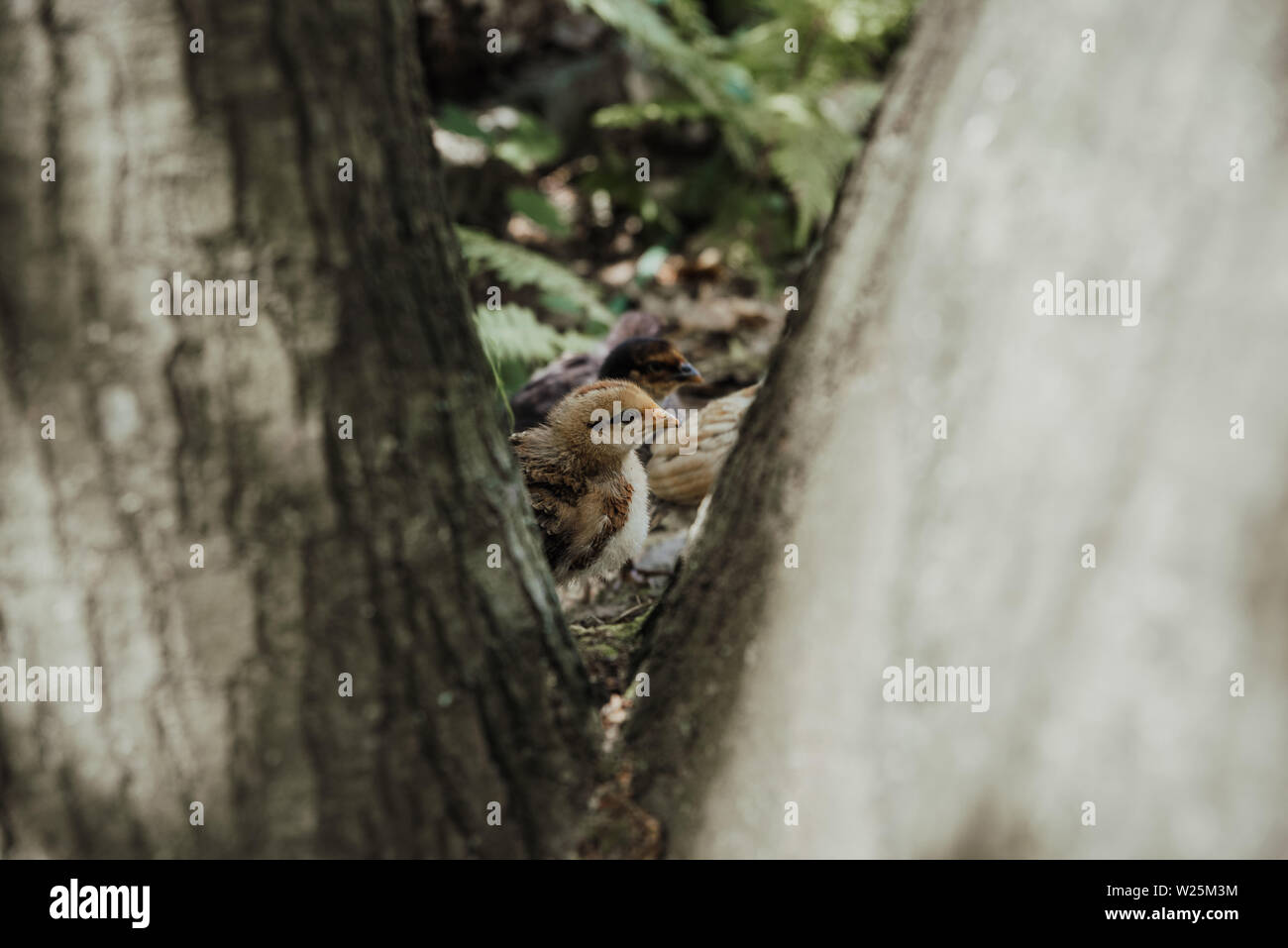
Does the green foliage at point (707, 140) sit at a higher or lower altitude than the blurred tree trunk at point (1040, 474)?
lower

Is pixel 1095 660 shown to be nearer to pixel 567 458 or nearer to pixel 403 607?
pixel 403 607

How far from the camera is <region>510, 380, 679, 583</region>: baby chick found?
405 cm

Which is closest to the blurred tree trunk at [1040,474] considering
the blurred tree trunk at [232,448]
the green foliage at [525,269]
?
the blurred tree trunk at [232,448]

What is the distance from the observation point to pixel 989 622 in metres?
1.56

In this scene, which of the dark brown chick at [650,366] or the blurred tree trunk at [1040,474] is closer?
the blurred tree trunk at [1040,474]

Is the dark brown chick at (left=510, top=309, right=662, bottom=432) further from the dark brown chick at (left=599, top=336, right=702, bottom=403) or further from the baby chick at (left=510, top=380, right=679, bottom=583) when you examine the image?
the baby chick at (left=510, top=380, right=679, bottom=583)

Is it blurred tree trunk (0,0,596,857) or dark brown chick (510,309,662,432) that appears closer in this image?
blurred tree trunk (0,0,596,857)

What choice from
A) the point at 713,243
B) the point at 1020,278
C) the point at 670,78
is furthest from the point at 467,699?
the point at 670,78

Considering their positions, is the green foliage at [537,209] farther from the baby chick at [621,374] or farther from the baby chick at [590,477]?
the baby chick at [590,477]

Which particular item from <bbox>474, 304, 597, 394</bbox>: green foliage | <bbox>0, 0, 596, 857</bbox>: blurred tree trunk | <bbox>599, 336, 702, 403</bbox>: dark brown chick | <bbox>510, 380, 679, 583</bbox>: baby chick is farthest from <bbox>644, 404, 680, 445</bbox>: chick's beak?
<bbox>0, 0, 596, 857</bbox>: blurred tree trunk

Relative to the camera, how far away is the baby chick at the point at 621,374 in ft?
17.1

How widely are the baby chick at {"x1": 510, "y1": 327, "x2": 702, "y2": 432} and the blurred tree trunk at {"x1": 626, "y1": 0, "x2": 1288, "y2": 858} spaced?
11.0ft

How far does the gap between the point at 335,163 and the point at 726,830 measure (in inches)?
56.4

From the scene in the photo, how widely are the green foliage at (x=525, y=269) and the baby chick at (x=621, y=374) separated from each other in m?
1.02
